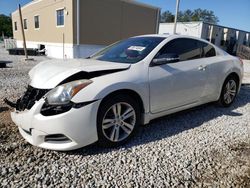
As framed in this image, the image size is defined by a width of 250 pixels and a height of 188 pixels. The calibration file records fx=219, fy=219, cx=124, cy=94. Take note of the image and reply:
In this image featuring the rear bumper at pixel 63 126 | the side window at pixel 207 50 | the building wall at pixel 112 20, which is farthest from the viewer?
the building wall at pixel 112 20

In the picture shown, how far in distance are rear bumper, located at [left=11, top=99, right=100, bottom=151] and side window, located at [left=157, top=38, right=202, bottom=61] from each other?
5.28ft

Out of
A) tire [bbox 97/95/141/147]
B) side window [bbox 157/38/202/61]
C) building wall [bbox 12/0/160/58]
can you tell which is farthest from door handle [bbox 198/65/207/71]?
building wall [bbox 12/0/160/58]

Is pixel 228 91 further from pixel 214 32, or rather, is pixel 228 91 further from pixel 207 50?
pixel 214 32

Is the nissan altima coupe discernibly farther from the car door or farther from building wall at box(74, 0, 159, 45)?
building wall at box(74, 0, 159, 45)

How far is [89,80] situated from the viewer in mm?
2764

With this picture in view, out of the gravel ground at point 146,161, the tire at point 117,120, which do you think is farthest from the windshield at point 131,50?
the gravel ground at point 146,161

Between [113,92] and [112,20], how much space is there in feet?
49.0

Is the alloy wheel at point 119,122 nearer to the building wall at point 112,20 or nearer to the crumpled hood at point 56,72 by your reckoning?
the crumpled hood at point 56,72

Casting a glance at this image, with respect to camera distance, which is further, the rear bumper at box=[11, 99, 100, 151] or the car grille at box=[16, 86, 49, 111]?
the car grille at box=[16, 86, 49, 111]

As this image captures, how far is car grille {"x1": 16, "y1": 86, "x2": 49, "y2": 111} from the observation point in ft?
8.95

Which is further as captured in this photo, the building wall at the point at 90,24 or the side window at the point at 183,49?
the building wall at the point at 90,24

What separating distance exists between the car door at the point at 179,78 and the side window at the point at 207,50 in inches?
4.7

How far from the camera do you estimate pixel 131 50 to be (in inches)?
145

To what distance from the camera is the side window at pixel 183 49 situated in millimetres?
3686
